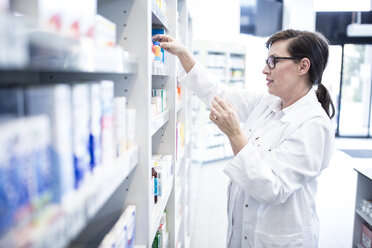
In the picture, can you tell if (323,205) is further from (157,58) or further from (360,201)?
(157,58)

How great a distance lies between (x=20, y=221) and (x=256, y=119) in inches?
67.5

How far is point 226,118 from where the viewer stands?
159 centimetres

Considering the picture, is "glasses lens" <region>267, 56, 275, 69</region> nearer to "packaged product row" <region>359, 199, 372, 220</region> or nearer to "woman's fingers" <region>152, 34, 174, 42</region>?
"woman's fingers" <region>152, 34, 174, 42</region>

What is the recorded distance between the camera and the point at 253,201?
1754 millimetres

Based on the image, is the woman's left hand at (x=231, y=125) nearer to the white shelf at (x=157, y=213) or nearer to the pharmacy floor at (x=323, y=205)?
the white shelf at (x=157, y=213)

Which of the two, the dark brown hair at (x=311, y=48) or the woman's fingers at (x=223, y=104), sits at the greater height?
the dark brown hair at (x=311, y=48)

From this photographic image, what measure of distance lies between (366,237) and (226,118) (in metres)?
2.25

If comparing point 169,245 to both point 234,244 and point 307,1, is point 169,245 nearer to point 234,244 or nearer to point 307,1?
point 234,244

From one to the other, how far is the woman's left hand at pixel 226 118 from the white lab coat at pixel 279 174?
0.12m

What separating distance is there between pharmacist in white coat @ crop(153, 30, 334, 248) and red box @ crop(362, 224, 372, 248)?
1335mm

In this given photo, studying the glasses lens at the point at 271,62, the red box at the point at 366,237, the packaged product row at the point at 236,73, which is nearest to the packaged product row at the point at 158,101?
the glasses lens at the point at 271,62

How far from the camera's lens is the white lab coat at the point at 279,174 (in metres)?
1.53

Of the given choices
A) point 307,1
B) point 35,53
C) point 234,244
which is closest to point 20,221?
point 35,53

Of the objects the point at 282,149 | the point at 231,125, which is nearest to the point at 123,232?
the point at 231,125
